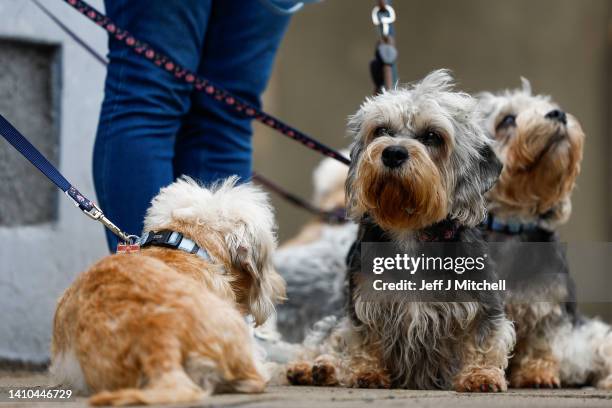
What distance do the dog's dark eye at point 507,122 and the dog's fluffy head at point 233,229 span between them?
1603mm

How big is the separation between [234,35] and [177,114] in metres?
0.45

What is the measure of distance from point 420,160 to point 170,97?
3.24ft

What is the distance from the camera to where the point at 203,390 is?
260cm

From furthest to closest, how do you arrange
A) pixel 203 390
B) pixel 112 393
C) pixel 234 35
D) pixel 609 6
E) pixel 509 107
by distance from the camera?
pixel 609 6
pixel 509 107
pixel 234 35
pixel 203 390
pixel 112 393

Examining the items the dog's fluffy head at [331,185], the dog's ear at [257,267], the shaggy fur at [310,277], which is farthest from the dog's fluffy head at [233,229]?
the dog's fluffy head at [331,185]

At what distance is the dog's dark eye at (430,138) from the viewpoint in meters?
3.57

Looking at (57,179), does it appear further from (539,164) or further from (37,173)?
(539,164)

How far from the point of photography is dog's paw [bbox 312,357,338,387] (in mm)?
3754

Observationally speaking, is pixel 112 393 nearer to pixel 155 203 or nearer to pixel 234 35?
pixel 155 203

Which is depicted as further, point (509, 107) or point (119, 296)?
point (509, 107)

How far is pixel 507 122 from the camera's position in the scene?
4.50 m

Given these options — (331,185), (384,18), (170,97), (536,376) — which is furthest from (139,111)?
(331,185)

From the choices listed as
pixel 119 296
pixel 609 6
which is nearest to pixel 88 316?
pixel 119 296

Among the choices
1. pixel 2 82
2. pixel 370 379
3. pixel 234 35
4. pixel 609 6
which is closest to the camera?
pixel 370 379
